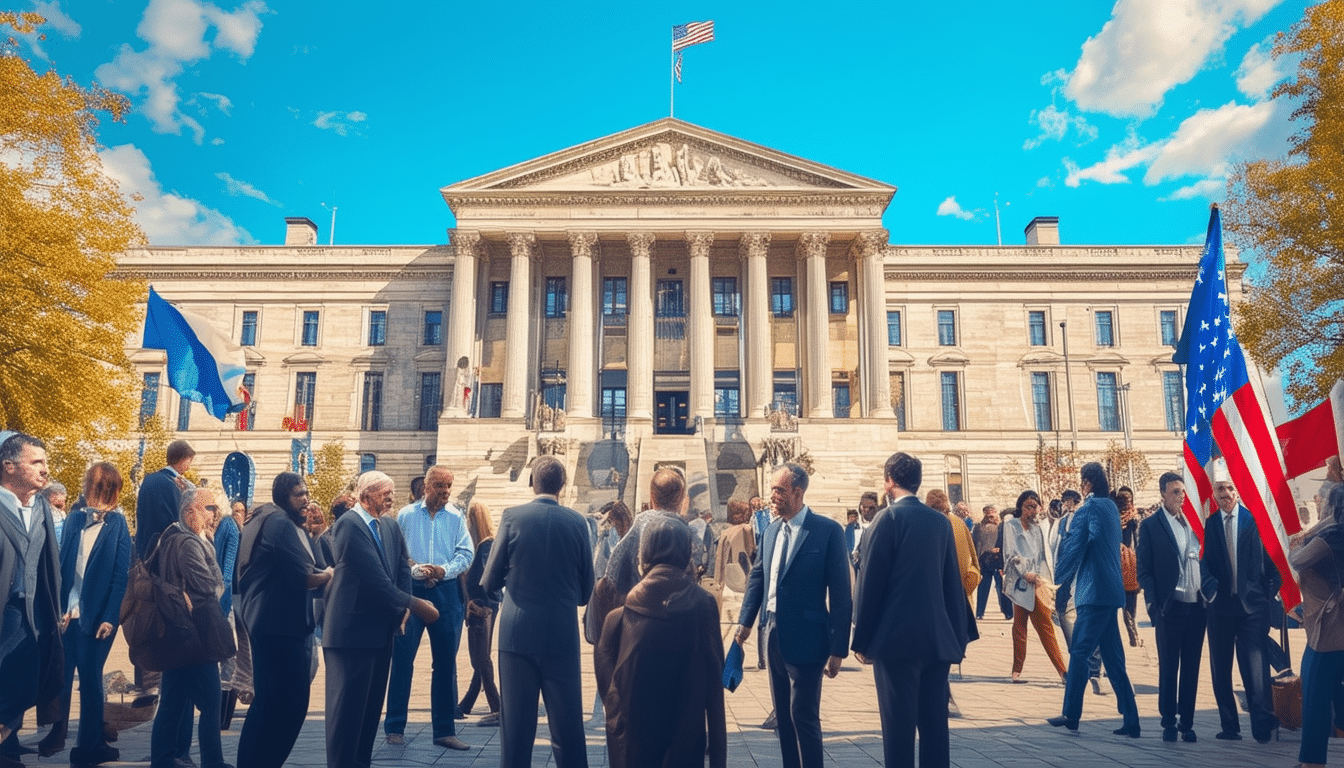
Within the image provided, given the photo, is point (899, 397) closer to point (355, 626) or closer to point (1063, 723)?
point (1063, 723)

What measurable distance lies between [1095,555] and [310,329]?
4804 cm

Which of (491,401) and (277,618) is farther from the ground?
(491,401)

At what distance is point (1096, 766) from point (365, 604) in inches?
210

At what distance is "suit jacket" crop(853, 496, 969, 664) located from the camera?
548 cm

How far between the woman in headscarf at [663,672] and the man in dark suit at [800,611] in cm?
147

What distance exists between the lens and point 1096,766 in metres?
6.46

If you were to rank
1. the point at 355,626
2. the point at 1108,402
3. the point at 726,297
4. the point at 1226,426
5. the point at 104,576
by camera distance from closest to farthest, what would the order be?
the point at 355,626
the point at 104,576
the point at 1226,426
the point at 726,297
the point at 1108,402

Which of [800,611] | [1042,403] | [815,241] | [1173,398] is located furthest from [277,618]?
[1173,398]

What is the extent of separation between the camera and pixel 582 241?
43.3 meters

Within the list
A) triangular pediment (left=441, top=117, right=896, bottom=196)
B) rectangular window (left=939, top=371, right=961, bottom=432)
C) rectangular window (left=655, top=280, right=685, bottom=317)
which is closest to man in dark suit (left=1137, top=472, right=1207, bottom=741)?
triangular pediment (left=441, top=117, right=896, bottom=196)

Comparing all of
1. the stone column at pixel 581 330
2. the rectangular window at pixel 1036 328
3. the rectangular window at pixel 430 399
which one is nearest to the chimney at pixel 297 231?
the rectangular window at pixel 430 399

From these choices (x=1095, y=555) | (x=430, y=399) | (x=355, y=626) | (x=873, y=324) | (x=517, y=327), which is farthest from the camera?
(x=430, y=399)

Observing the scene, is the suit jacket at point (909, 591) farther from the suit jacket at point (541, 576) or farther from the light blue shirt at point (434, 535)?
the light blue shirt at point (434, 535)

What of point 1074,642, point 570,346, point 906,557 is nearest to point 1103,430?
point 570,346
